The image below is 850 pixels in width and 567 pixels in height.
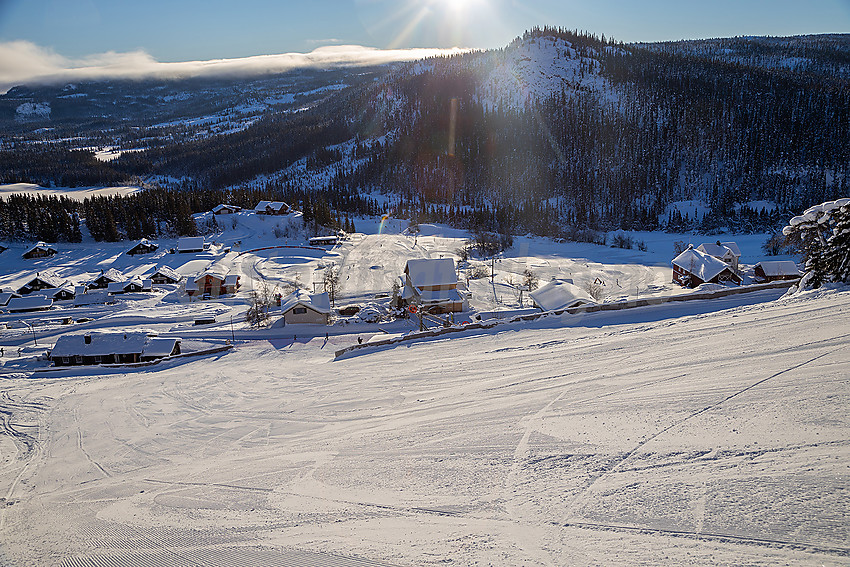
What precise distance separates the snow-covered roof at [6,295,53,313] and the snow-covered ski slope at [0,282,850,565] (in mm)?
38774

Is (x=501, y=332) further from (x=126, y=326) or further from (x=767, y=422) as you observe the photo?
(x=126, y=326)

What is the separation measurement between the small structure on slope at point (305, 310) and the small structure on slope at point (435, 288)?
24.5 feet

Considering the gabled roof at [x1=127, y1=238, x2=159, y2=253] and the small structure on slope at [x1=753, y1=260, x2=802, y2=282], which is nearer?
the small structure on slope at [x1=753, y1=260, x2=802, y2=282]

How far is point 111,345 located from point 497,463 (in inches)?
1241

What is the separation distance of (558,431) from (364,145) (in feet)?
573

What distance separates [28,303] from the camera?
1785 inches

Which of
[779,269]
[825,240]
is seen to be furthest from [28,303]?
[779,269]

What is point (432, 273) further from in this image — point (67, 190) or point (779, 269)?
point (67, 190)

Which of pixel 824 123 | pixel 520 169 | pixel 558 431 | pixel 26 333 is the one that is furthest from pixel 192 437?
pixel 824 123

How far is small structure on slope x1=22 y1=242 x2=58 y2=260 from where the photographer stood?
64.8m

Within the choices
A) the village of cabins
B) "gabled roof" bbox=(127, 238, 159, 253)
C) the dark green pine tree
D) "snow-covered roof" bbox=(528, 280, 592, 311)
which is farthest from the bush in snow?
"gabled roof" bbox=(127, 238, 159, 253)

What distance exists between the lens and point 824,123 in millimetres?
123062

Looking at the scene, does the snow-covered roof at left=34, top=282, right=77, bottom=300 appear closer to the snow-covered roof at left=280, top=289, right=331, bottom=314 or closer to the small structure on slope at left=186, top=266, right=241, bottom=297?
the small structure on slope at left=186, top=266, right=241, bottom=297

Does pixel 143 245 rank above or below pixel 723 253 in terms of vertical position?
above
